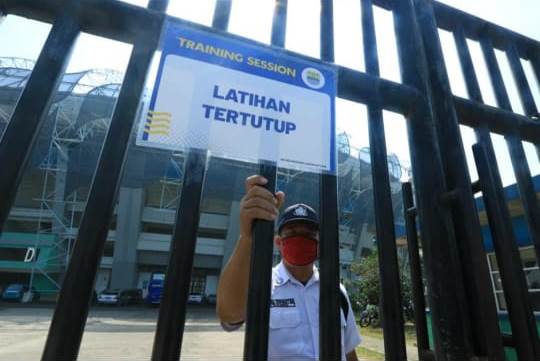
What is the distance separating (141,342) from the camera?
33.4 feet

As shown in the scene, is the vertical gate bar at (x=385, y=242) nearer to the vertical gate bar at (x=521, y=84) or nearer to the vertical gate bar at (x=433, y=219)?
the vertical gate bar at (x=433, y=219)

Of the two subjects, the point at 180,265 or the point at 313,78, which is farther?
the point at 313,78

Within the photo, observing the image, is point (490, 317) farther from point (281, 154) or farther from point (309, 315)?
point (309, 315)

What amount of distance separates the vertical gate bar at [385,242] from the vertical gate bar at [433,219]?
10cm

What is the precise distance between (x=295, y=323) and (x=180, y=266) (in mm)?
1244

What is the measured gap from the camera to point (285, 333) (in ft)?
5.74

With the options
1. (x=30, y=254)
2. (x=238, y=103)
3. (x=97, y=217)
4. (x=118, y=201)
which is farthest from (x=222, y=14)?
(x=30, y=254)

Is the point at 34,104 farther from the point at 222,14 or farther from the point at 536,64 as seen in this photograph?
the point at 536,64

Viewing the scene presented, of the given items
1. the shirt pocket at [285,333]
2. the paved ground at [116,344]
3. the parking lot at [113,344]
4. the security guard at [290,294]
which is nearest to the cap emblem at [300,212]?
the security guard at [290,294]

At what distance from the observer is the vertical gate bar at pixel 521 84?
142 cm

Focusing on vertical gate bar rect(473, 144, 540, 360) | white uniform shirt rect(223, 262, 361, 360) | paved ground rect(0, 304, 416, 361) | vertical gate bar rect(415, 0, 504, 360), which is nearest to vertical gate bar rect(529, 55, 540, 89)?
vertical gate bar rect(415, 0, 504, 360)

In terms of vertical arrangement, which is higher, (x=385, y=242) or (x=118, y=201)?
(x=118, y=201)

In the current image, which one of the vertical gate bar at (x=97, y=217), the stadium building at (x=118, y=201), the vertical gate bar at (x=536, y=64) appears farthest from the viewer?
the stadium building at (x=118, y=201)

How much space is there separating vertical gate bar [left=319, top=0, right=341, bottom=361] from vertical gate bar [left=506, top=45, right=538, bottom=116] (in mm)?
1135
